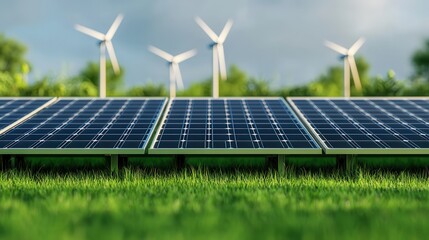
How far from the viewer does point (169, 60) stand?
3972 centimetres

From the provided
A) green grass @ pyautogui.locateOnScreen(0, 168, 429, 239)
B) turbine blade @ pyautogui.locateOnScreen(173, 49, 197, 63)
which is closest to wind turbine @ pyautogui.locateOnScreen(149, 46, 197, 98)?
turbine blade @ pyautogui.locateOnScreen(173, 49, 197, 63)

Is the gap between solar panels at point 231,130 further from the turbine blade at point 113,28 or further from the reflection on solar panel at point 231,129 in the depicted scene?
the turbine blade at point 113,28

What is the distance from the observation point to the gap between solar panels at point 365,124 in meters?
15.6

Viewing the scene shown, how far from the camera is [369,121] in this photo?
62.8 ft

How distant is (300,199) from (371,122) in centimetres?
1011

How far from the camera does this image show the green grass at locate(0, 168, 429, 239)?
648 cm

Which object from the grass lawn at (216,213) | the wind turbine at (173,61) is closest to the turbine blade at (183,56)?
the wind turbine at (173,61)

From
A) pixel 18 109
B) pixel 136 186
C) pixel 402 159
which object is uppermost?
pixel 18 109

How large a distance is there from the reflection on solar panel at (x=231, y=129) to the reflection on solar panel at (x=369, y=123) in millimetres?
735

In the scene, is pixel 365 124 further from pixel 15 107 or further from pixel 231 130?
pixel 15 107

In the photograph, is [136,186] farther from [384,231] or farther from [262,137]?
[384,231]

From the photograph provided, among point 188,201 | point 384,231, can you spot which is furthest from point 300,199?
point 384,231

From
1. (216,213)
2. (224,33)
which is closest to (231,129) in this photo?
(216,213)

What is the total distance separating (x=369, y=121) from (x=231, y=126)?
5.19 meters
